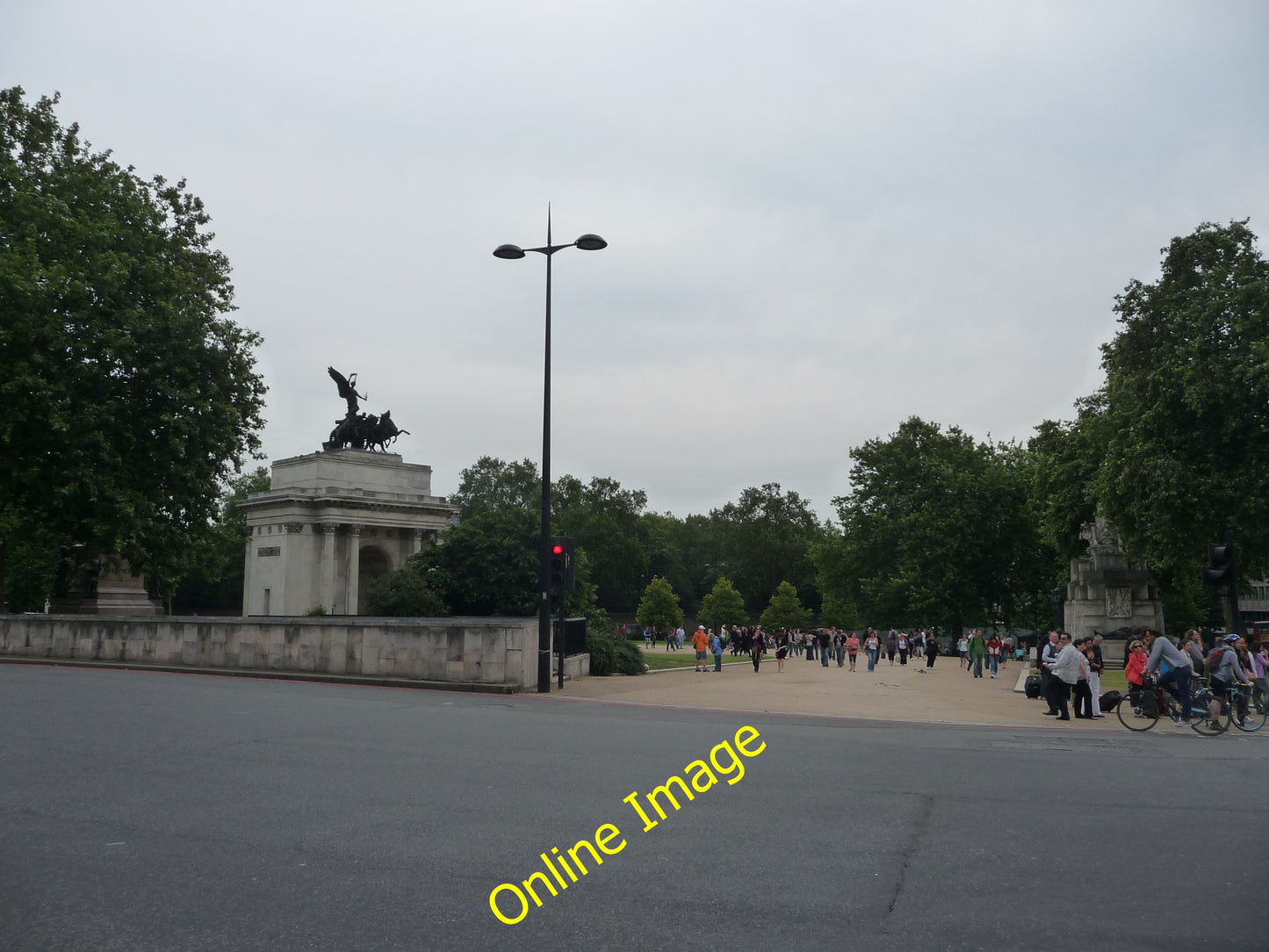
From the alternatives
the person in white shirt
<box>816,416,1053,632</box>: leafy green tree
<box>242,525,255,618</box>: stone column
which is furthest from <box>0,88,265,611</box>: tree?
<box>816,416,1053,632</box>: leafy green tree

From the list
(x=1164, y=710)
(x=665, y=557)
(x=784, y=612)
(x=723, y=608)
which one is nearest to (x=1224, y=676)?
(x=1164, y=710)

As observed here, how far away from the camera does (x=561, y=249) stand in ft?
69.2

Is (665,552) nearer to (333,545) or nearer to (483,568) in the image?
(333,545)

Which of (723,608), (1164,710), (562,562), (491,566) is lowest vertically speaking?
(1164,710)

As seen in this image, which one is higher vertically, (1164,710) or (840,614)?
(840,614)

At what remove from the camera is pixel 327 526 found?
61.8 meters

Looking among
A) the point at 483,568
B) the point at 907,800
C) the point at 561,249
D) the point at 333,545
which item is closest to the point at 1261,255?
the point at 561,249

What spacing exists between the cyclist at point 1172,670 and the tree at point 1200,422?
15.4 meters

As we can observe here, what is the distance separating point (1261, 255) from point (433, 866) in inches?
1395

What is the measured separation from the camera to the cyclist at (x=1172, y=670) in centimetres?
1589

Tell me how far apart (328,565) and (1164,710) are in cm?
5373

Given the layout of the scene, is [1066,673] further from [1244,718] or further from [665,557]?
[665,557]

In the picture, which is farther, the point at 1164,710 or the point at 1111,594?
the point at 1111,594

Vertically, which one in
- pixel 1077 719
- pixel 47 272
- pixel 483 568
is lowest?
pixel 1077 719
